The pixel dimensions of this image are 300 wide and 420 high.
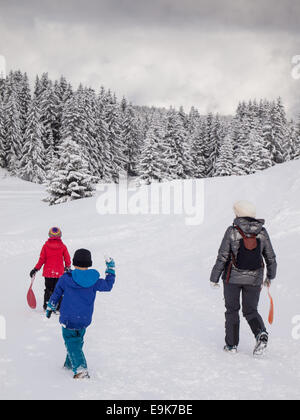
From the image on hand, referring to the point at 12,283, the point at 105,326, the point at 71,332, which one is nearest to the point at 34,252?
the point at 12,283

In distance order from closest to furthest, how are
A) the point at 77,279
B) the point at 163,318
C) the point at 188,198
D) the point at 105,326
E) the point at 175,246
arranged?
the point at 77,279 → the point at 105,326 → the point at 163,318 → the point at 175,246 → the point at 188,198

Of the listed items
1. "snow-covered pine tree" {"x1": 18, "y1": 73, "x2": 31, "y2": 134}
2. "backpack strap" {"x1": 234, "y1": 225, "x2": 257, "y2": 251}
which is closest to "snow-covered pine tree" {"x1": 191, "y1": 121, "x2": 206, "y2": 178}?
"snow-covered pine tree" {"x1": 18, "y1": 73, "x2": 31, "y2": 134}

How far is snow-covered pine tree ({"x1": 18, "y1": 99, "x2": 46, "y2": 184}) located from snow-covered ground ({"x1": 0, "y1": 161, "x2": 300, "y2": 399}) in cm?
3404

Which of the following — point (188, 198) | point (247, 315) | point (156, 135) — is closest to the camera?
point (247, 315)

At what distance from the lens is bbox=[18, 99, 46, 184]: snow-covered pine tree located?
48.3m

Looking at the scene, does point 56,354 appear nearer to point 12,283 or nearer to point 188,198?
point 12,283

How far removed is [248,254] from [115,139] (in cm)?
5098

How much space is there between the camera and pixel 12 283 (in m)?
9.67

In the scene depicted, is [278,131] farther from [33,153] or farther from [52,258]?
[52,258]

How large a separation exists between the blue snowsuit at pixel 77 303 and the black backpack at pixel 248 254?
1.73 meters

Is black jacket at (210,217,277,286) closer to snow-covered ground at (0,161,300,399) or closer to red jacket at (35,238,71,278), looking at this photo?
snow-covered ground at (0,161,300,399)

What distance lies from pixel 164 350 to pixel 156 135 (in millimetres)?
37395
